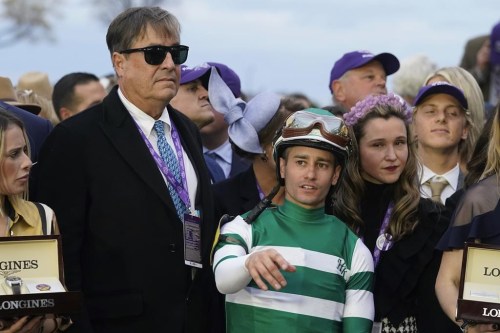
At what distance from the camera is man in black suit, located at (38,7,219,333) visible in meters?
5.96

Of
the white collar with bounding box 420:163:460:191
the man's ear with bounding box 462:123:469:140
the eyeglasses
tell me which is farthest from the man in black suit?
the man's ear with bounding box 462:123:469:140

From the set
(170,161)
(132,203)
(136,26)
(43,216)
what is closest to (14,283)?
(43,216)

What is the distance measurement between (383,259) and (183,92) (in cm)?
293

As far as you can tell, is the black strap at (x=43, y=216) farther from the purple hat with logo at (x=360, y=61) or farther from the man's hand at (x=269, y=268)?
the purple hat with logo at (x=360, y=61)

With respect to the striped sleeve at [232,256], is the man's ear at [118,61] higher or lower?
higher

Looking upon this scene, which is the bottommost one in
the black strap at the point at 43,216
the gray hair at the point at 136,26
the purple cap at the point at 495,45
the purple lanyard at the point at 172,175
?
the black strap at the point at 43,216

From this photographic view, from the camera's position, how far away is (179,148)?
254 inches

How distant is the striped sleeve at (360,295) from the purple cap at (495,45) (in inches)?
208

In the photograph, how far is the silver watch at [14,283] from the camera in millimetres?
5266

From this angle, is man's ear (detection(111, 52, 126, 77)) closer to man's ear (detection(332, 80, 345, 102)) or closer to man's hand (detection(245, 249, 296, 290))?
man's hand (detection(245, 249, 296, 290))

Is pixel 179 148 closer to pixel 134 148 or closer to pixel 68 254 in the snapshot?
pixel 134 148

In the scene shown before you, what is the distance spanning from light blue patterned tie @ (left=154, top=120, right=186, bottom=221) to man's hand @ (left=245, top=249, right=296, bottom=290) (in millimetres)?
998

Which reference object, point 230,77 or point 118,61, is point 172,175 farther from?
point 230,77

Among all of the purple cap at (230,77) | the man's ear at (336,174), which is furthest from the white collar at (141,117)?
the purple cap at (230,77)
